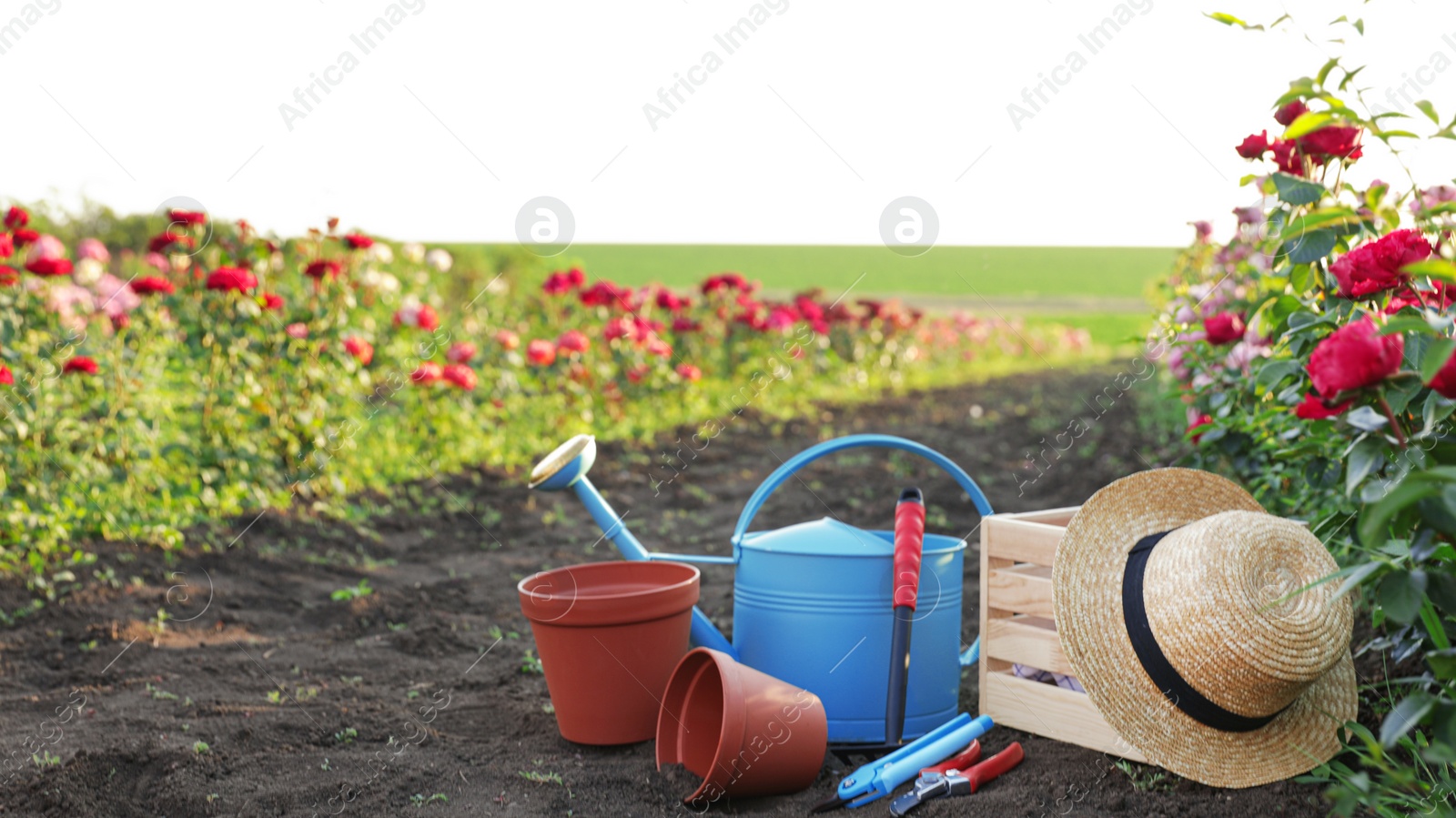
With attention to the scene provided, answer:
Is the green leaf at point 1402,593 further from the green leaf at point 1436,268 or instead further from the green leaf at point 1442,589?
the green leaf at point 1436,268

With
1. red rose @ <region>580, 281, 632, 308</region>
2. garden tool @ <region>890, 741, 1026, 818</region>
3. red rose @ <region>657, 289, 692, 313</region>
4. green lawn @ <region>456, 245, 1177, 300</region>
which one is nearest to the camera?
garden tool @ <region>890, 741, 1026, 818</region>

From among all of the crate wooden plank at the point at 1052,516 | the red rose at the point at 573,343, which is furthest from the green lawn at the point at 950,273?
the crate wooden plank at the point at 1052,516

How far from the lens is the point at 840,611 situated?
2.25 m

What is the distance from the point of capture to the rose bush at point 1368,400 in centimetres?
114

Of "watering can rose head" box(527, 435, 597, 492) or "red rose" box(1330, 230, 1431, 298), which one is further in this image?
"watering can rose head" box(527, 435, 597, 492)

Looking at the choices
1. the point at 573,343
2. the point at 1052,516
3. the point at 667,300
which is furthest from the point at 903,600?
the point at 667,300

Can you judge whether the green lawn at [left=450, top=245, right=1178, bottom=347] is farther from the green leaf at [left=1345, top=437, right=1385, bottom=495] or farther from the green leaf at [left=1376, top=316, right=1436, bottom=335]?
the green leaf at [left=1376, top=316, right=1436, bottom=335]

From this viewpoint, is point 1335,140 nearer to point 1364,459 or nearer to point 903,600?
point 1364,459

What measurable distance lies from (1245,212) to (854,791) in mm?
1773

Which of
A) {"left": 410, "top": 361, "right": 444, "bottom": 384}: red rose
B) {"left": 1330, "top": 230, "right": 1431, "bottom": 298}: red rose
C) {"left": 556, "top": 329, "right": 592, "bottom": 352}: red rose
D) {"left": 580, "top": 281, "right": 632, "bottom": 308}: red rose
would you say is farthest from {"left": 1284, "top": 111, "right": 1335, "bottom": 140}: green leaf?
{"left": 580, "top": 281, "right": 632, "bottom": 308}: red rose

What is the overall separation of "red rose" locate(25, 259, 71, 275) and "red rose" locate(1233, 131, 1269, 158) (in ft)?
11.9

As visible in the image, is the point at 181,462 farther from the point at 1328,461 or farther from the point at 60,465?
the point at 1328,461

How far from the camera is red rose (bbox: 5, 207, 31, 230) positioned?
344 cm

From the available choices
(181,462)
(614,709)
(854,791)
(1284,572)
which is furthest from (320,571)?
(1284,572)
